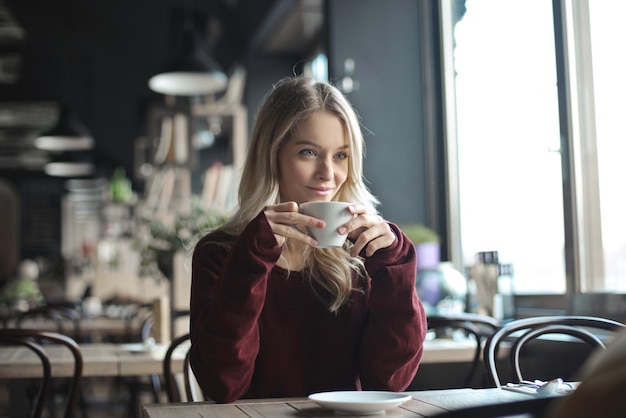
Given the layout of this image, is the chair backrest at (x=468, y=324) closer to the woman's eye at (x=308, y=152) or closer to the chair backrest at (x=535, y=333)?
the chair backrest at (x=535, y=333)

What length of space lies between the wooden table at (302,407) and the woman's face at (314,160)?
463mm

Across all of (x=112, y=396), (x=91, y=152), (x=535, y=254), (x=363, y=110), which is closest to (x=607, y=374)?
(x=535, y=254)

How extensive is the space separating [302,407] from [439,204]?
341 cm

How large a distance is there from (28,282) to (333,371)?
6.75 meters

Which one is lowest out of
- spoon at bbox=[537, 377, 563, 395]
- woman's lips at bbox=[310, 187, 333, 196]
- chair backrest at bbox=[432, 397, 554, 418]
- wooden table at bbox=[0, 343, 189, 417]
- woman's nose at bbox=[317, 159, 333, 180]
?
wooden table at bbox=[0, 343, 189, 417]

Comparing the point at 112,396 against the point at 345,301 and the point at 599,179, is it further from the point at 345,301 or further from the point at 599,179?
the point at 345,301

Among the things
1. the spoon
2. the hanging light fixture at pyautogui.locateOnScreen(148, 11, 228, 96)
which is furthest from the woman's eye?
the hanging light fixture at pyautogui.locateOnScreen(148, 11, 228, 96)

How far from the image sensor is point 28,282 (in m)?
7.89

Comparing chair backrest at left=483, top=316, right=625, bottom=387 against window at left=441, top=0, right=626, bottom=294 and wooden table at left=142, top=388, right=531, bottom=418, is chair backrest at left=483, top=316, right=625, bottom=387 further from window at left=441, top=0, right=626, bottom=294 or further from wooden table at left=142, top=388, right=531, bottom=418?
window at left=441, top=0, right=626, bottom=294

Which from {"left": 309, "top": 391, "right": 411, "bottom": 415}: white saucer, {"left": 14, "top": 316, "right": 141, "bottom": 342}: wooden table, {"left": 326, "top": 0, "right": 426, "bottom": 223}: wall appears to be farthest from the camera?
{"left": 14, "top": 316, "right": 141, "bottom": 342}: wooden table

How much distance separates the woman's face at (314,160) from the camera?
1.73m

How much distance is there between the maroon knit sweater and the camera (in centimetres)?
155

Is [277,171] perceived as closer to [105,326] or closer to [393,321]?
[393,321]

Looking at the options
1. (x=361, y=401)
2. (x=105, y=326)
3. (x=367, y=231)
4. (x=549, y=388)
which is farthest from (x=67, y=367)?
(x=105, y=326)
